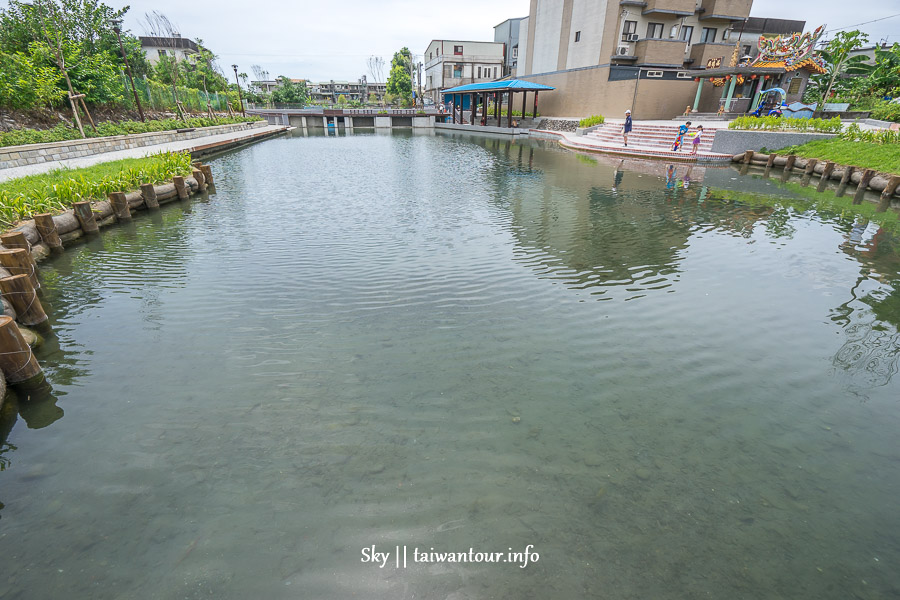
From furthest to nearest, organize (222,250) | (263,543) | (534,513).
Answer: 1. (222,250)
2. (534,513)
3. (263,543)

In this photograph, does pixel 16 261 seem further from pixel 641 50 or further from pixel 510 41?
pixel 510 41

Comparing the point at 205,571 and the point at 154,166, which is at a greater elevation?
the point at 154,166

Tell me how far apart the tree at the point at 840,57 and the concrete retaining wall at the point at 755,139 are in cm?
1613

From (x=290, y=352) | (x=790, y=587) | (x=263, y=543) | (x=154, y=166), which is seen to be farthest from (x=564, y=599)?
(x=154, y=166)

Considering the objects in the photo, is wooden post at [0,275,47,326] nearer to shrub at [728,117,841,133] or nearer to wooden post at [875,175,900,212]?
wooden post at [875,175,900,212]

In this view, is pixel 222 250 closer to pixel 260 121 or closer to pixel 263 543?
pixel 263 543

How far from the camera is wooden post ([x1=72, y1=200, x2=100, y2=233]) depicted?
33.2ft

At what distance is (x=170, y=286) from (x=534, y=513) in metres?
7.25

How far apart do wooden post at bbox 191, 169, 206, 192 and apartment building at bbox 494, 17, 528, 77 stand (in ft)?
200

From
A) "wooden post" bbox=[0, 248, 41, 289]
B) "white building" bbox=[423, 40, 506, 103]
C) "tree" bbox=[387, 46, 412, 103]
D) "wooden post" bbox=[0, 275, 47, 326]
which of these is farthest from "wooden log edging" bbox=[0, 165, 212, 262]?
"tree" bbox=[387, 46, 412, 103]

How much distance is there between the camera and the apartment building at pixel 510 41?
66.5 m

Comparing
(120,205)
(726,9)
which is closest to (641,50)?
(726,9)

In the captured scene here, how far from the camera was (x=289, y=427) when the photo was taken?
14.0ft

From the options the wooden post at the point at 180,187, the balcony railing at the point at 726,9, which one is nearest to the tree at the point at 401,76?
the balcony railing at the point at 726,9
